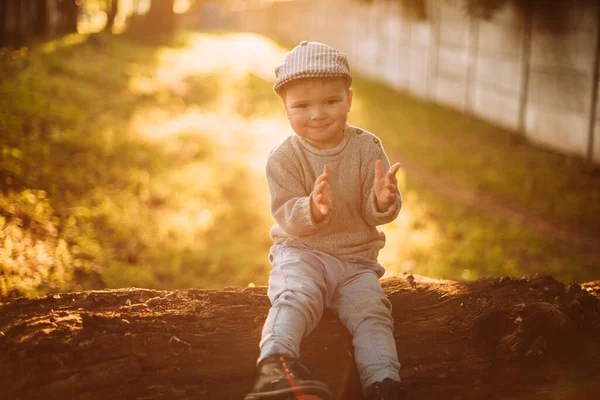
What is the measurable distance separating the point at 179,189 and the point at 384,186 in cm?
492

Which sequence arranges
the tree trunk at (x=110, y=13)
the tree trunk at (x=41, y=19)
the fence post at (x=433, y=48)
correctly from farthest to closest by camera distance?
the tree trunk at (x=110, y=13) → the fence post at (x=433, y=48) → the tree trunk at (x=41, y=19)

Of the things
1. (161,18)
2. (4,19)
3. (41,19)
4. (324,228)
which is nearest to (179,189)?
(324,228)

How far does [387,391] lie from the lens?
2.34 m

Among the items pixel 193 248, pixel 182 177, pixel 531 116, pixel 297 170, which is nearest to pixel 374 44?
pixel 531 116

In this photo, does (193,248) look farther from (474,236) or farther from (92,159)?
(474,236)

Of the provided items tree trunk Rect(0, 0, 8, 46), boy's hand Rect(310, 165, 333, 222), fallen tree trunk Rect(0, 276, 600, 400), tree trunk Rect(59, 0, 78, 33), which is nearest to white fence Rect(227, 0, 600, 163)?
fallen tree trunk Rect(0, 276, 600, 400)

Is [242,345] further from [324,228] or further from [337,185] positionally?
[337,185]

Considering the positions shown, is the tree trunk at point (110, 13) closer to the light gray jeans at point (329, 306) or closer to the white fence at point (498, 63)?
the white fence at point (498, 63)

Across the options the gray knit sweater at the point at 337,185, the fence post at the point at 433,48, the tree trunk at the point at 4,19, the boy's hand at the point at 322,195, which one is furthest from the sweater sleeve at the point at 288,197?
the fence post at the point at 433,48

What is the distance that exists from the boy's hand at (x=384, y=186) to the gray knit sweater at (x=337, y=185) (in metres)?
0.15

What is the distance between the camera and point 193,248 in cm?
609

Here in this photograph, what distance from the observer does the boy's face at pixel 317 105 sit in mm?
2703

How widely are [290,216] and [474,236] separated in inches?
189

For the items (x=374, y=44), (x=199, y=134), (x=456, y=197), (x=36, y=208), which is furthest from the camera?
(x=374, y=44)
